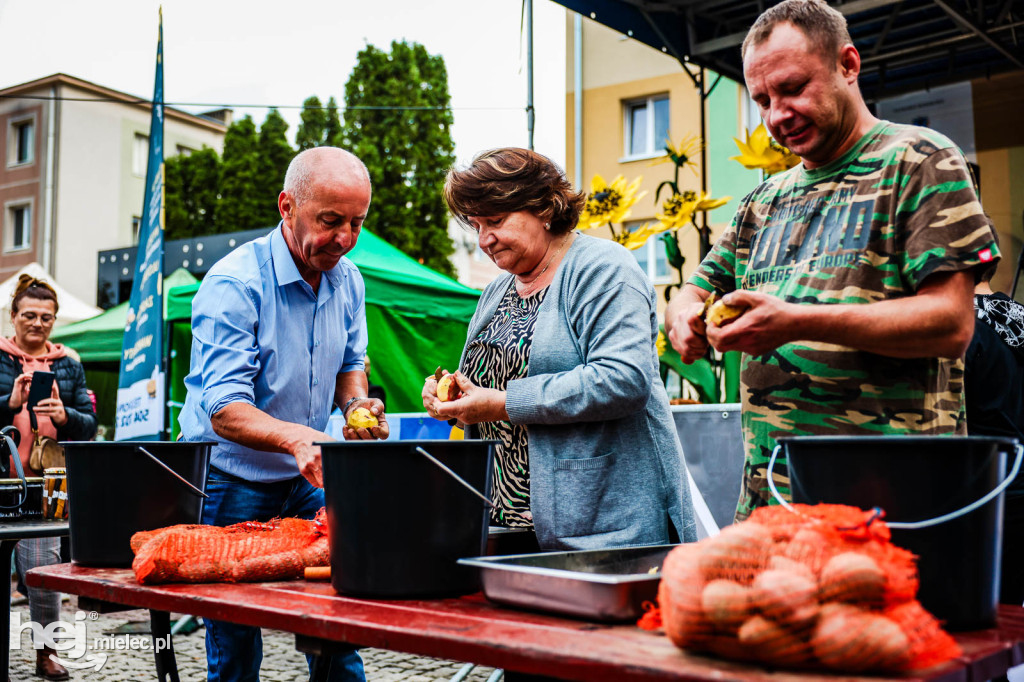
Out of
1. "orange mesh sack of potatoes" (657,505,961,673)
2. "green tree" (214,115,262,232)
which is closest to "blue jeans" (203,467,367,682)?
"orange mesh sack of potatoes" (657,505,961,673)

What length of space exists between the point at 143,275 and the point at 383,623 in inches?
189

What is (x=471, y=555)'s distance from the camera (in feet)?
4.87

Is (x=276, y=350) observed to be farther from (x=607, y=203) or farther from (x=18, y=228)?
(x=18, y=228)

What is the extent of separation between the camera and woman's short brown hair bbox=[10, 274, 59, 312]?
518cm

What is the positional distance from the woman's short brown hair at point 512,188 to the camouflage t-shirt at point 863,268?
0.58 m

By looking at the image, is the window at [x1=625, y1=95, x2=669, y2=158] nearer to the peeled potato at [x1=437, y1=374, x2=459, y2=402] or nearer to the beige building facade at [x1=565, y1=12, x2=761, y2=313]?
the beige building facade at [x1=565, y1=12, x2=761, y2=313]

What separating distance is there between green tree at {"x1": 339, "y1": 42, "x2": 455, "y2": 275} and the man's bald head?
24839 millimetres

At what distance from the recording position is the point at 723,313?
4.54 feet

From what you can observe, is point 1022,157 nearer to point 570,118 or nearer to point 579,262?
point 579,262

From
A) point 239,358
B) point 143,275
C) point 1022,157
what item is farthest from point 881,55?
point 239,358

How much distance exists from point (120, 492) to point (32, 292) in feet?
12.9

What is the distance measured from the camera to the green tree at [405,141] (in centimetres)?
2742

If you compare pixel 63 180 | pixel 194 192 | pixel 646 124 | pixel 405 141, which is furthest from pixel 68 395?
pixel 63 180

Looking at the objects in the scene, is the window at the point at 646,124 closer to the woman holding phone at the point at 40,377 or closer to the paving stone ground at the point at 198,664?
the woman holding phone at the point at 40,377
